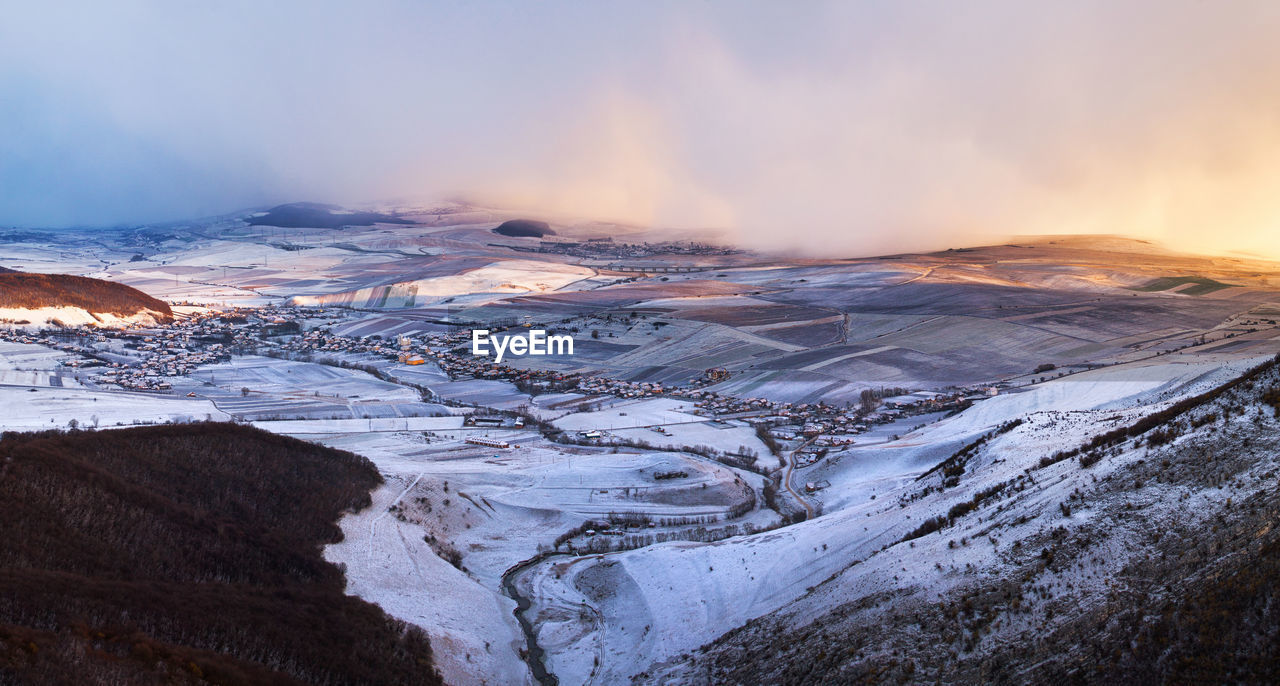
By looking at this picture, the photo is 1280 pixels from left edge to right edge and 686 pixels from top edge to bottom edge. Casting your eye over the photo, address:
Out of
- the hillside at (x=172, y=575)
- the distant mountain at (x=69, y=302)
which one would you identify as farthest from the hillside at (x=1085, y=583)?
the distant mountain at (x=69, y=302)

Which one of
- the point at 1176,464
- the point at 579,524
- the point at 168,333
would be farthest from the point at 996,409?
the point at 168,333

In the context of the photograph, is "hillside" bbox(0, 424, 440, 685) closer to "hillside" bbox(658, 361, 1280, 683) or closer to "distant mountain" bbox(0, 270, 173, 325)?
"hillside" bbox(658, 361, 1280, 683)

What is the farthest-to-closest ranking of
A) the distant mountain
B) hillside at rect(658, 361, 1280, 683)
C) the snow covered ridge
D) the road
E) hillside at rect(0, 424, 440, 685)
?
the distant mountain, the snow covered ridge, the road, hillside at rect(0, 424, 440, 685), hillside at rect(658, 361, 1280, 683)

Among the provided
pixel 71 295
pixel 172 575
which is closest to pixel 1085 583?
pixel 172 575

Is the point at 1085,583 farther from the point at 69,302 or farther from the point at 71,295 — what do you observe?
the point at 71,295

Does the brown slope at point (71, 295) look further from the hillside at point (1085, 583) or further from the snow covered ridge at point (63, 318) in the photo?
the hillside at point (1085, 583)

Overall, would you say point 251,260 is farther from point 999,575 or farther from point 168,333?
point 999,575

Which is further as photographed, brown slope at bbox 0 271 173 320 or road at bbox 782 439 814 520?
brown slope at bbox 0 271 173 320

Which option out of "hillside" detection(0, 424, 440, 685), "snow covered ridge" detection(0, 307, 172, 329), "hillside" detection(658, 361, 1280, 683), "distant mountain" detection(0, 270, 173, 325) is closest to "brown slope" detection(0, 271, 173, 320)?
"distant mountain" detection(0, 270, 173, 325)
